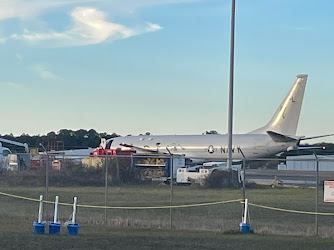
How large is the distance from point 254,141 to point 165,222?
36.8 metres

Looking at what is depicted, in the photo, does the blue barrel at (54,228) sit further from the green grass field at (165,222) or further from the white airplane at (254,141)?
the white airplane at (254,141)

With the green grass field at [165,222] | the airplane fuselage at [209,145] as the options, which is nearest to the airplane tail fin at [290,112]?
the airplane fuselage at [209,145]

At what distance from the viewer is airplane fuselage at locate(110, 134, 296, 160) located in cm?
5550

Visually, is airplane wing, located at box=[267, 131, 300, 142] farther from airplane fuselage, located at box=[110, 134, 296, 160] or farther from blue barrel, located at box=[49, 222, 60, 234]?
blue barrel, located at box=[49, 222, 60, 234]

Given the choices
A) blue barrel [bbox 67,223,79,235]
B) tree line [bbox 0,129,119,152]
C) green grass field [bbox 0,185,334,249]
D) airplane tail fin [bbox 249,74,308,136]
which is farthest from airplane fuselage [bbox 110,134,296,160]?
tree line [bbox 0,129,119,152]

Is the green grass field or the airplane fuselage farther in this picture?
the airplane fuselage

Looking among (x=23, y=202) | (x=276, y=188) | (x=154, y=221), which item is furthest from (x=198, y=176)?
(x=154, y=221)

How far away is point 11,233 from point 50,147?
238 feet

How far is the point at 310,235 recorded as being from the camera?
17.3 m

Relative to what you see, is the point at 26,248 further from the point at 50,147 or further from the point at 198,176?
the point at 50,147

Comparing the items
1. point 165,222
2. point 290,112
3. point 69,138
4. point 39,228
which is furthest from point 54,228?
point 69,138

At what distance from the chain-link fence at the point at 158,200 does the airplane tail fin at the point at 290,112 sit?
12.2 meters

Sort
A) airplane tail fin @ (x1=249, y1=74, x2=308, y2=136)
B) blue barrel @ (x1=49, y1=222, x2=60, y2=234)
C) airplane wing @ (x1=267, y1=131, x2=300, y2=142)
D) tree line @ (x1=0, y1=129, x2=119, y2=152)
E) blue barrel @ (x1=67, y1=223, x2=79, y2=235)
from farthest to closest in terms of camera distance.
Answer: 1. tree line @ (x1=0, y1=129, x2=119, y2=152)
2. airplane tail fin @ (x1=249, y1=74, x2=308, y2=136)
3. airplane wing @ (x1=267, y1=131, x2=300, y2=142)
4. blue barrel @ (x1=67, y1=223, x2=79, y2=235)
5. blue barrel @ (x1=49, y1=222, x2=60, y2=234)

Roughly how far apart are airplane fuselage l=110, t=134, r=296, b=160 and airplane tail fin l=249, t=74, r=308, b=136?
55.0 inches
